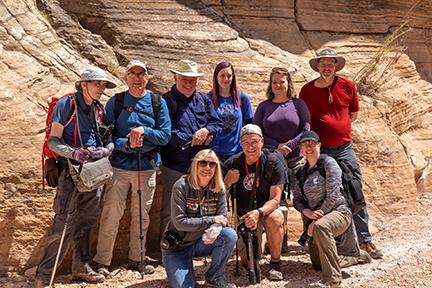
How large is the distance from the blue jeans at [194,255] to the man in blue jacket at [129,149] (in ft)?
2.72

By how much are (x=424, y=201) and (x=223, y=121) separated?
539 cm

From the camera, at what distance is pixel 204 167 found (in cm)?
641

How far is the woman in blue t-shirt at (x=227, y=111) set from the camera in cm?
752

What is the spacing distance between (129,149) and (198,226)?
1346mm

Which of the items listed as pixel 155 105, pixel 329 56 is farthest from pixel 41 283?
pixel 329 56

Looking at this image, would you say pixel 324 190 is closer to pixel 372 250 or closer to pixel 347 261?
pixel 347 261

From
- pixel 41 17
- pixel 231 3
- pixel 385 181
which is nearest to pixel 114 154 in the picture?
pixel 41 17

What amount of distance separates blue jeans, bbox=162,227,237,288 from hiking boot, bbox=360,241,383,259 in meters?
2.32

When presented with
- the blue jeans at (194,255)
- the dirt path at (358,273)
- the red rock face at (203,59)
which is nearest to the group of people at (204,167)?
the blue jeans at (194,255)

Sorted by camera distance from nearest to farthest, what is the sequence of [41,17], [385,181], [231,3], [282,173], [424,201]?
[282,173] < [41,17] < [385,181] < [424,201] < [231,3]

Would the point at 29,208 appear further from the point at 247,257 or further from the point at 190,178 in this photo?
the point at 247,257

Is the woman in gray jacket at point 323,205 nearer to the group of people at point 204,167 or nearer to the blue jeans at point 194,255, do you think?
the group of people at point 204,167

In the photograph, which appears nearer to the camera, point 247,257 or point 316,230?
point 316,230

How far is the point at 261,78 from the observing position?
1029cm
